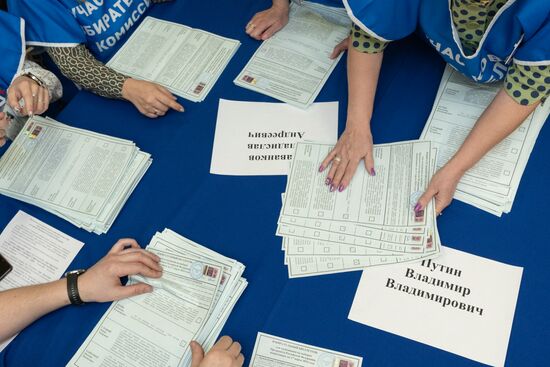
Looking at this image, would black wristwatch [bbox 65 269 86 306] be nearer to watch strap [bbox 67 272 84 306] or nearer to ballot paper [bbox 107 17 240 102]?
watch strap [bbox 67 272 84 306]

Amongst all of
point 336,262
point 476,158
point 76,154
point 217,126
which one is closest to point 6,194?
point 76,154

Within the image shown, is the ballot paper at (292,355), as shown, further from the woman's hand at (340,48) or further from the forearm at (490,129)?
the woman's hand at (340,48)

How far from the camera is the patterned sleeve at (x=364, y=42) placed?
1.08 metres

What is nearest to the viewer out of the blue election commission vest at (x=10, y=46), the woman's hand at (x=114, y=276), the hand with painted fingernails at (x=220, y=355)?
the hand with painted fingernails at (x=220, y=355)

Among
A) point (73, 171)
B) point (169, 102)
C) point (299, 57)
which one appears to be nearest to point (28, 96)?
point (73, 171)

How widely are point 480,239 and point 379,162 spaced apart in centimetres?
26

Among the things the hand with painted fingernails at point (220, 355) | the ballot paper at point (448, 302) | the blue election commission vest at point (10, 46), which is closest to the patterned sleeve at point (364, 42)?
the ballot paper at point (448, 302)

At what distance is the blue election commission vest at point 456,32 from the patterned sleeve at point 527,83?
0.02m

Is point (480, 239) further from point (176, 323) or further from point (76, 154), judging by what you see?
point (76, 154)

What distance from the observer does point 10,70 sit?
1177mm

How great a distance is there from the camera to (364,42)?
42.7 inches

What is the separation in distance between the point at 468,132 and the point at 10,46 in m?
1.08

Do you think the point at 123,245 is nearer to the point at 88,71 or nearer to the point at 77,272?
the point at 77,272

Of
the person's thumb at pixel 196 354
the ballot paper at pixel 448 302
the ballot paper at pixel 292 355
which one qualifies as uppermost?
the person's thumb at pixel 196 354
